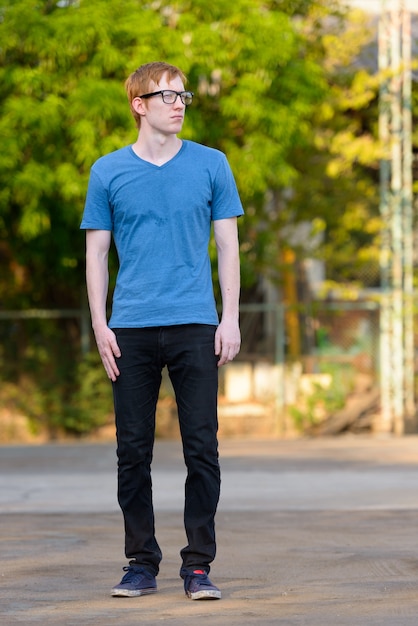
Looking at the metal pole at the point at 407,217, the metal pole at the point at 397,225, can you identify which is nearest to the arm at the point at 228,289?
the metal pole at the point at 397,225

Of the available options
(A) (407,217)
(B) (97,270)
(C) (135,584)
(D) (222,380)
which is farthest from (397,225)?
(C) (135,584)

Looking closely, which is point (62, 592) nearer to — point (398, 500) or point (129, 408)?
point (129, 408)

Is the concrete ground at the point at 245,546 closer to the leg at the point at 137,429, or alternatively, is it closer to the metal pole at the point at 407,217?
the leg at the point at 137,429

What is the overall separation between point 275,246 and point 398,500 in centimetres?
1068

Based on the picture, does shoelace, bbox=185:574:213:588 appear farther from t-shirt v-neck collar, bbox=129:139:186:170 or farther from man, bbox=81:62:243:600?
t-shirt v-neck collar, bbox=129:139:186:170

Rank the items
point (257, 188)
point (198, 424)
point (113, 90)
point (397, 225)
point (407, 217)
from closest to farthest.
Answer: point (198, 424)
point (113, 90)
point (257, 188)
point (397, 225)
point (407, 217)

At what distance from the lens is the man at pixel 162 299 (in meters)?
5.63

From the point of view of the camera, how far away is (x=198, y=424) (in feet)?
18.5

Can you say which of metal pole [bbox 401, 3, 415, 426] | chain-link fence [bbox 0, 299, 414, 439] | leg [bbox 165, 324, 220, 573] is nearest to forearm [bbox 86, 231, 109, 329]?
leg [bbox 165, 324, 220, 573]

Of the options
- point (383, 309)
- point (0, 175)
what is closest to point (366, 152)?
point (383, 309)

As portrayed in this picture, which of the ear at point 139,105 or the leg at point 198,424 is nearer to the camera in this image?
the leg at point 198,424

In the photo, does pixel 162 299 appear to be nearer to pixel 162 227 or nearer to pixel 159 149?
pixel 162 227

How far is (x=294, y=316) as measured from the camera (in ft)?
67.3

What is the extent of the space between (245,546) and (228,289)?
2.10m
